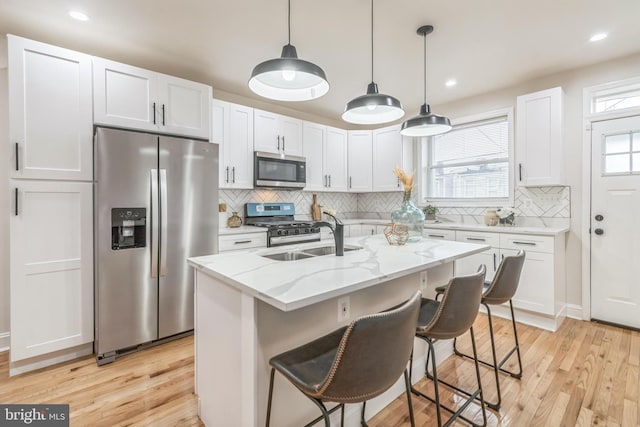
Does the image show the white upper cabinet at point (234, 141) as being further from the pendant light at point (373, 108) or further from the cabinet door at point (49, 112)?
the pendant light at point (373, 108)

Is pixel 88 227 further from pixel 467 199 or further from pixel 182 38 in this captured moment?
pixel 467 199

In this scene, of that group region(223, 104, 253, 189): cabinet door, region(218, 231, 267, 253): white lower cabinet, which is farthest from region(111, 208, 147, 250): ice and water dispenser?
region(223, 104, 253, 189): cabinet door

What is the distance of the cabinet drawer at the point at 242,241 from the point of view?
3.12 m

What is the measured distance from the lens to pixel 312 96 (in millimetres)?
1810

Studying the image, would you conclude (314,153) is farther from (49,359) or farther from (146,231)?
(49,359)

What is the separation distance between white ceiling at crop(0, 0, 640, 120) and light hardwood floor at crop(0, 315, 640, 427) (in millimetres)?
2686

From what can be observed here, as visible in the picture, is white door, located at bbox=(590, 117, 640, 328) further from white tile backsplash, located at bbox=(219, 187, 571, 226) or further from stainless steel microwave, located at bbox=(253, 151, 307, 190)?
stainless steel microwave, located at bbox=(253, 151, 307, 190)

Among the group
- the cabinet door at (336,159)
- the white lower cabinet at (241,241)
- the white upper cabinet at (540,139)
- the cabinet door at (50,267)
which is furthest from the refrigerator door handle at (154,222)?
the white upper cabinet at (540,139)

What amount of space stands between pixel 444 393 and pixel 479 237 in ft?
6.55

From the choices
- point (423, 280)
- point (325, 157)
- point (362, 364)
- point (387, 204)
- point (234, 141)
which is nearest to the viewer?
point (362, 364)

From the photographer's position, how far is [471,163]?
4.14 m

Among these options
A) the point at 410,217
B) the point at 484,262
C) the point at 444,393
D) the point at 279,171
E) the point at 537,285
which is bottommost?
the point at 444,393

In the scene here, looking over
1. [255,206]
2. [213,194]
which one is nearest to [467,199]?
[255,206]

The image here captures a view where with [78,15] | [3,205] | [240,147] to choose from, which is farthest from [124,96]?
[3,205]
